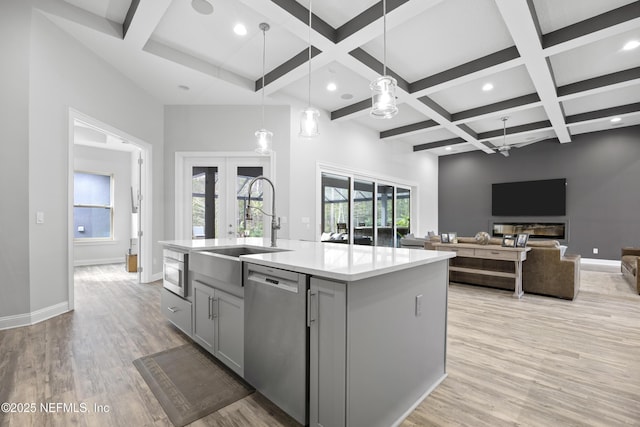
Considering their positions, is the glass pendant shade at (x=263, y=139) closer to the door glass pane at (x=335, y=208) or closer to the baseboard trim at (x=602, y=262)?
the door glass pane at (x=335, y=208)

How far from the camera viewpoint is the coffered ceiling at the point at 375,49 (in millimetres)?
3023

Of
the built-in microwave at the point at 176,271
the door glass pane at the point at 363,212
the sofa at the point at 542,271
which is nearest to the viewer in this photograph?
the built-in microwave at the point at 176,271

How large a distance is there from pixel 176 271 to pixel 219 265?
889mm

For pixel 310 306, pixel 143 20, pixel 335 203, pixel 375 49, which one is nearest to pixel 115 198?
pixel 335 203

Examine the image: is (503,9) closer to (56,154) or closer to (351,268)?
(351,268)

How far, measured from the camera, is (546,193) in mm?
7902

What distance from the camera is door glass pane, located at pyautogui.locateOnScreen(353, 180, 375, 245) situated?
23.1 ft

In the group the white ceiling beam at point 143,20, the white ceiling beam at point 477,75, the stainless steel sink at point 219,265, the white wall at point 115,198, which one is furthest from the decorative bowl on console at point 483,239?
the white wall at point 115,198

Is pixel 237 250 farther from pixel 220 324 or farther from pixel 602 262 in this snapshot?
pixel 602 262

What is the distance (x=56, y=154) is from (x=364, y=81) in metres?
4.10

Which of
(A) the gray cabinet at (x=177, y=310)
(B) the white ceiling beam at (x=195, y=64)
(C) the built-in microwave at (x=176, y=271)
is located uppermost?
(B) the white ceiling beam at (x=195, y=64)

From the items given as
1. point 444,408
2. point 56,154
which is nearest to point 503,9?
point 444,408

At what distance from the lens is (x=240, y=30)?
343 cm

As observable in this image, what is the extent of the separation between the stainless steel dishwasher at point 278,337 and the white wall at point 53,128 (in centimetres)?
276
